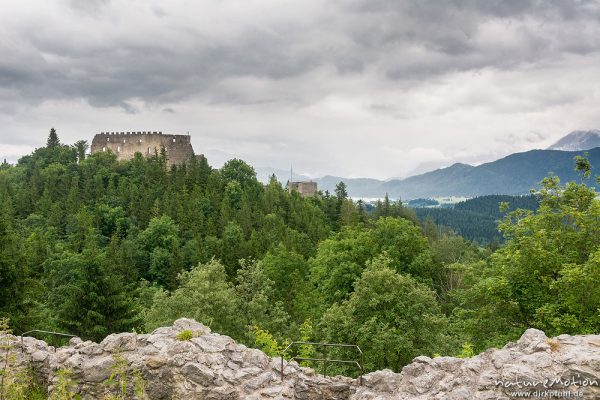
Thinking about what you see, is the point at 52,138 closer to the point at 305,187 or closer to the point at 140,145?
the point at 140,145

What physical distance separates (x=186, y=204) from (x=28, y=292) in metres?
48.2

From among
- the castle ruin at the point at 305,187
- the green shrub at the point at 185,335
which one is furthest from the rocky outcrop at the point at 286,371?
the castle ruin at the point at 305,187

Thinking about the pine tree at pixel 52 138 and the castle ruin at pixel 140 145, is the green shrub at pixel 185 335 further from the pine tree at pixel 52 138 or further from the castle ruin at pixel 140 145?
the pine tree at pixel 52 138

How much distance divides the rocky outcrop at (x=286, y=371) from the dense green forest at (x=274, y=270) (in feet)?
26.8

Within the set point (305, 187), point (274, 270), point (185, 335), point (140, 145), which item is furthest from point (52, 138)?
point (185, 335)

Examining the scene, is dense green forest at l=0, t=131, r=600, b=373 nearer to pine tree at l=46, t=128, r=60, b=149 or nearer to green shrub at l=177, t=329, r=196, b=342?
green shrub at l=177, t=329, r=196, b=342

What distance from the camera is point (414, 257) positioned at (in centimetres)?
3694

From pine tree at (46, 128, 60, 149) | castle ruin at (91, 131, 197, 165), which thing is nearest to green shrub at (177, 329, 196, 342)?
castle ruin at (91, 131, 197, 165)

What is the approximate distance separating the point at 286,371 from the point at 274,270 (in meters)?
39.5

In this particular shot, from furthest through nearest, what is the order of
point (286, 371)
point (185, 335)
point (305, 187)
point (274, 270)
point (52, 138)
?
1. point (305, 187)
2. point (52, 138)
3. point (274, 270)
4. point (185, 335)
5. point (286, 371)

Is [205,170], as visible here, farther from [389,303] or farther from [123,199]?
[389,303]

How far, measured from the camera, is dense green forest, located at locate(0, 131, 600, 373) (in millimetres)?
21547

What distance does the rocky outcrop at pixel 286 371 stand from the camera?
1111cm

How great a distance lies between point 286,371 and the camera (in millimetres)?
14391
